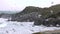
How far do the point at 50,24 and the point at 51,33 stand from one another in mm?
10499

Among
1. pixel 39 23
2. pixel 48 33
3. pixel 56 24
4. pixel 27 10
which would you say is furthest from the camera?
pixel 27 10

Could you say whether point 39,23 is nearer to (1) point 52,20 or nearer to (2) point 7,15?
(1) point 52,20

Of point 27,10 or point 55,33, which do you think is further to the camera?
point 27,10

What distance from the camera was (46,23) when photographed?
22188 millimetres

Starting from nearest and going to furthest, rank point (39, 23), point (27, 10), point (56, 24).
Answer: point (56, 24) → point (39, 23) → point (27, 10)

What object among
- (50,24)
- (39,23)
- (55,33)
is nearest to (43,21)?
(39,23)

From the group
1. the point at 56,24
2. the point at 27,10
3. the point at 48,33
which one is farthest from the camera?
the point at 27,10

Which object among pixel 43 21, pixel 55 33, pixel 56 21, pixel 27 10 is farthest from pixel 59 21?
pixel 27 10

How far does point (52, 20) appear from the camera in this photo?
21891 millimetres

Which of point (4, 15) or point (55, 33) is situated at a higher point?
point (55, 33)

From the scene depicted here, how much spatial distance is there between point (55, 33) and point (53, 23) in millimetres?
10385

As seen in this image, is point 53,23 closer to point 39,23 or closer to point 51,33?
point 39,23

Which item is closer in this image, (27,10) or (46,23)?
(46,23)

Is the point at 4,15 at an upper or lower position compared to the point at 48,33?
lower
